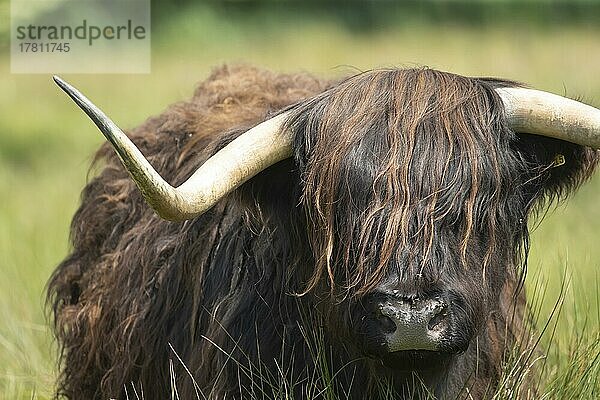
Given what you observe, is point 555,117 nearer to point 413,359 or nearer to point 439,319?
point 439,319

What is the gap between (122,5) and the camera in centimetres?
1692

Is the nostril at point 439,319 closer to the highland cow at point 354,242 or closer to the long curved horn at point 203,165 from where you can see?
the highland cow at point 354,242

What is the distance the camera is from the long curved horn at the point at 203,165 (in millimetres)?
3924

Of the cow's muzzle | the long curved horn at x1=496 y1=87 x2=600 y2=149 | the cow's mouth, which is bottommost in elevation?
the cow's mouth

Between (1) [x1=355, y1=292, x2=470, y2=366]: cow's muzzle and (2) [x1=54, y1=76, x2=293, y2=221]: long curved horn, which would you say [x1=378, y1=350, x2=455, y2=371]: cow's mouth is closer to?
(1) [x1=355, y1=292, x2=470, y2=366]: cow's muzzle

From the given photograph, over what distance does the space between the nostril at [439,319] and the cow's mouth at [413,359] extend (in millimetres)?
88

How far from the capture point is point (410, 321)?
404 cm

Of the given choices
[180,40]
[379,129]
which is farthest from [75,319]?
[180,40]

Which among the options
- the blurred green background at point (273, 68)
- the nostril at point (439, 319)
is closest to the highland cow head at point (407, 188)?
the nostril at point (439, 319)

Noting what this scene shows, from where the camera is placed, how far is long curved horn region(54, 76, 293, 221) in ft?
12.9

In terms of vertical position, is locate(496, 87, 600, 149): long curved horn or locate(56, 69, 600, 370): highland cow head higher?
locate(496, 87, 600, 149): long curved horn

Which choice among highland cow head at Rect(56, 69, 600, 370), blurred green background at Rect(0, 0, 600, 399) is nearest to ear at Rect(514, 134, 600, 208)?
highland cow head at Rect(56, 69, 600, 370)

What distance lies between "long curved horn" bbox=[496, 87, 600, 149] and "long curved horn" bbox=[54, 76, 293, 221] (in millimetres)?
771

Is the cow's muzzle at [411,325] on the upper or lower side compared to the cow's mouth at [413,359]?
upper
